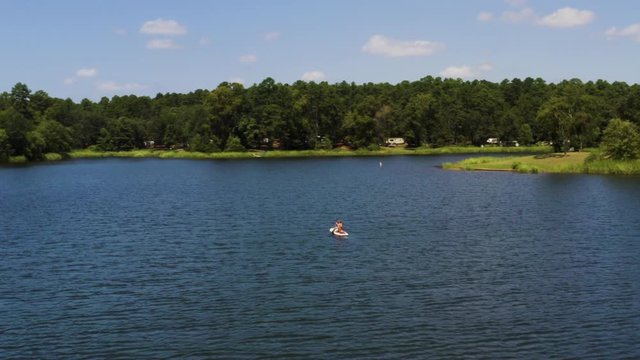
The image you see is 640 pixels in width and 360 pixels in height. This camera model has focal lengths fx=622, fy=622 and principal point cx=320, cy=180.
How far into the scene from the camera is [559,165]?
138 metres

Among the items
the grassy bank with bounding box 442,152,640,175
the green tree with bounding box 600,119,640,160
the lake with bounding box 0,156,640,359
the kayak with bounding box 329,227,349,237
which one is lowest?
the lake with bounding box 0,156,640,359

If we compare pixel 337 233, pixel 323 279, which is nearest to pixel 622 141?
pixel 337 233

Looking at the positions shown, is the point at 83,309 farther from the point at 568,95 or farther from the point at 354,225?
the point at 568,95

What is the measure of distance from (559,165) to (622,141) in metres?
15.1

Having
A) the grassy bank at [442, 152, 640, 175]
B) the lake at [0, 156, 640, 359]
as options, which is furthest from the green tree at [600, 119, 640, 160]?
the lake at [0, 156, 640, 359]

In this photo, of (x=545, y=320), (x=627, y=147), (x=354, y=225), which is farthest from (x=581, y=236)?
(x=627, y=147)

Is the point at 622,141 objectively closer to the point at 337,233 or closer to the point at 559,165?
the point at 559,165

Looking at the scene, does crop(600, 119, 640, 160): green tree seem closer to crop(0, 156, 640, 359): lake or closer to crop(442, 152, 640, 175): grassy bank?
crop(442, 152, 640, 175): grassy bank

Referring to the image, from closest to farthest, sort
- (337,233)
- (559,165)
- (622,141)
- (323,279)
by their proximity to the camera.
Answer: (323,279), (337,233), (622,141), (559,165)

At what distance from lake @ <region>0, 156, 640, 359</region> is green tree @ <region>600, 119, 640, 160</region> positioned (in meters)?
39.3

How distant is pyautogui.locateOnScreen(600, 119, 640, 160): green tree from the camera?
408 ft

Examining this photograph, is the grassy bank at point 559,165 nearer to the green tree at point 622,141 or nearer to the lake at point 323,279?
the green tree at point 622,141

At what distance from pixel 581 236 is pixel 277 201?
46.6m

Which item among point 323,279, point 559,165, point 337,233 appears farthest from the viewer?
point 559,165
